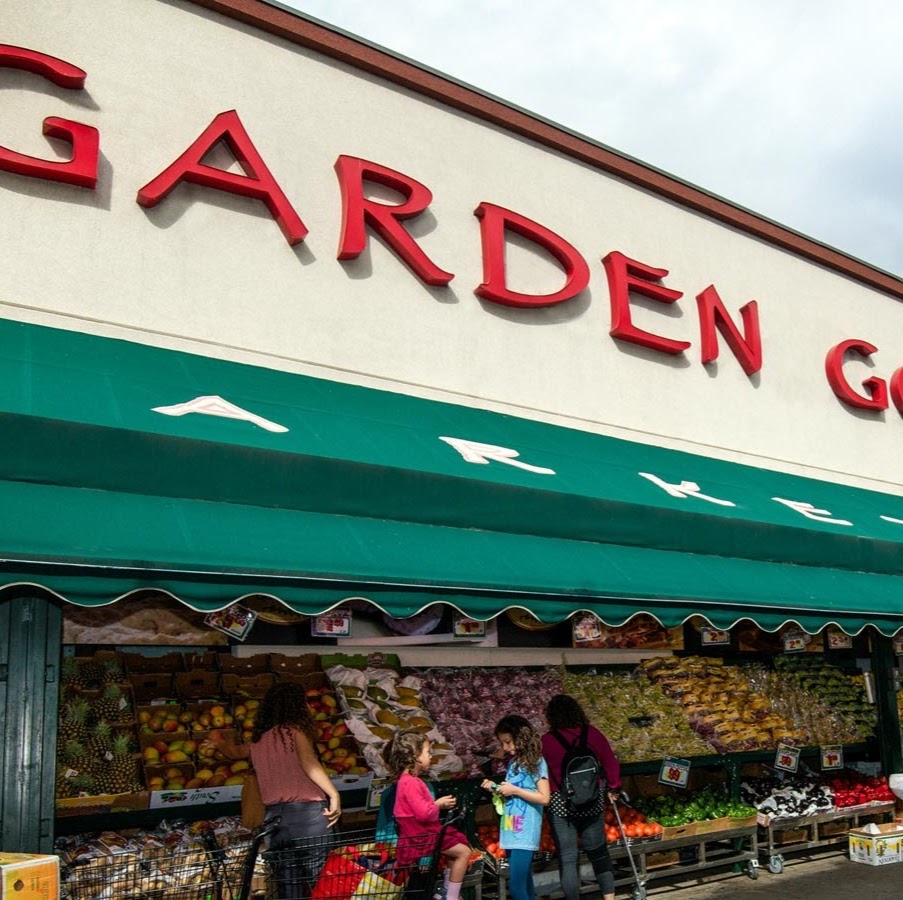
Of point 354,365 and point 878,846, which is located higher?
point 354,365

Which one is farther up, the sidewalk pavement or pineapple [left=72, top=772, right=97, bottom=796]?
pineapple [left=72, top=772, right=97, bottom=796]

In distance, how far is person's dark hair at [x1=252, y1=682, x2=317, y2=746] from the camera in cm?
669

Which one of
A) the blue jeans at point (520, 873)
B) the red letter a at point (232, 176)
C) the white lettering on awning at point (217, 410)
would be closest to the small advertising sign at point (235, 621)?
the white lettering on awning at point (217, 410)

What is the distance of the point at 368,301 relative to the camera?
8.99 meters

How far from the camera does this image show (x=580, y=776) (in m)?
7.56

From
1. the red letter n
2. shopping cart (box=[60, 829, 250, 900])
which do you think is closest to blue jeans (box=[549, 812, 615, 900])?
shopping cart (box=[60, 829, 250, 900])

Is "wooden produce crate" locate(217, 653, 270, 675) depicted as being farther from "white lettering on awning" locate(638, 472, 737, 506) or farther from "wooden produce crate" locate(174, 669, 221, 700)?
"white lettering on awning" locate(638, 472, 737, 506)

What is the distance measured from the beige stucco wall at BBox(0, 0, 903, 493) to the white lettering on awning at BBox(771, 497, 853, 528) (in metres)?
1.37

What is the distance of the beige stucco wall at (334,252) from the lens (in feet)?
24.8

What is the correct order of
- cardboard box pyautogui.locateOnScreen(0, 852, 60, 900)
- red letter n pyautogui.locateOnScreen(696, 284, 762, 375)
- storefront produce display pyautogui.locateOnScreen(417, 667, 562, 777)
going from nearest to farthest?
cardboard box pyautogui.locateOnScreen(0, 852, 60, 900), storefront produce display pyautogui.locateOnScreen(417, 667, 562, 777), red letter n pyautogui.locateOnScreen(696, 284, 762, 375)

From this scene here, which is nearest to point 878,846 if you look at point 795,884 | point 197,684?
point 795,884

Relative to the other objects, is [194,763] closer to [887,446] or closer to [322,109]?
[322,109]

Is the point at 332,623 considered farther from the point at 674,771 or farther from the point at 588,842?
the point at 674,771

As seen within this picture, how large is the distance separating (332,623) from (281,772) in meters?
1.06
